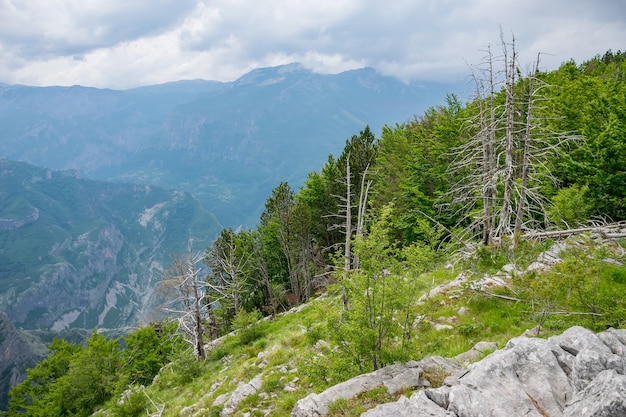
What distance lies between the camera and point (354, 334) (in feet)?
28.9

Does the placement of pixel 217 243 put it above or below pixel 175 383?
above

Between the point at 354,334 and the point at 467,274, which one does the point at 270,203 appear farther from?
the point at 354,334

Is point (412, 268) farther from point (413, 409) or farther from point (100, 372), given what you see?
point (100, 372)

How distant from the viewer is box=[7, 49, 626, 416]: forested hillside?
31.4 feet

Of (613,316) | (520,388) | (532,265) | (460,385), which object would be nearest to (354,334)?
(460,385)

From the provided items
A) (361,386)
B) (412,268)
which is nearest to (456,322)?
(412,268)

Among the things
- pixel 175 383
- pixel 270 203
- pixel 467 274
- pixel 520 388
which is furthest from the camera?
pixel 270 203

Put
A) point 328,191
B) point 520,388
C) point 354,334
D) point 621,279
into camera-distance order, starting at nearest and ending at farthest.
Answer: point 520,388, point 354,334, point 621,279, point 328,191

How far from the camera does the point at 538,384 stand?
642 cm

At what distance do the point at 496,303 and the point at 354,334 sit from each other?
6.73 m

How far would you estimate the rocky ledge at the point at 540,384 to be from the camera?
543cm

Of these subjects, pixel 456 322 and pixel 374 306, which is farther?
pixel 456 322

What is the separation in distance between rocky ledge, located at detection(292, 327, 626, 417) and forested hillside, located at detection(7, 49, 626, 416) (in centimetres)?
167

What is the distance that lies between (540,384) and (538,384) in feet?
0.11
